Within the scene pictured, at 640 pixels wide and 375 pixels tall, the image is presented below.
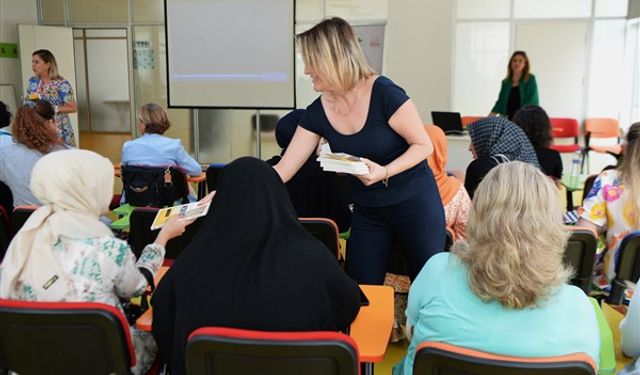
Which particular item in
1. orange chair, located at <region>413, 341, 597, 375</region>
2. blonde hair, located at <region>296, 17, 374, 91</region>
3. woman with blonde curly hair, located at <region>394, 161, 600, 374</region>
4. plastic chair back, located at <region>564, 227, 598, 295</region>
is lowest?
plastic chair back, located at <region>564, 227, 598, 295</region>

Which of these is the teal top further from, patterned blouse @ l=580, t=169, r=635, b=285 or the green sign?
the green sign

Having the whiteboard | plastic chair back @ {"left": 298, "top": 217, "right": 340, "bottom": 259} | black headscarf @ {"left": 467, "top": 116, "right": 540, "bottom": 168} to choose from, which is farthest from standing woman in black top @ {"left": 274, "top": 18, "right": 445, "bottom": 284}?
the whiteboard

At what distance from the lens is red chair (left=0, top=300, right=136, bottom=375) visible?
165 centimetres

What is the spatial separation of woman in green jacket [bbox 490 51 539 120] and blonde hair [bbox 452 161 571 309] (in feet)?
19.2

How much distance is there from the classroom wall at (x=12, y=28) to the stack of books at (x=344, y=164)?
8.67m

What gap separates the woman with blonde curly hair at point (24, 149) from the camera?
12.1 ft

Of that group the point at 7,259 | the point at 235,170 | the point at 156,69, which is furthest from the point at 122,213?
the point at 156,69

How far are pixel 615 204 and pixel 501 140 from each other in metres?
0.94

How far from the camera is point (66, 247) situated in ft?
5.99

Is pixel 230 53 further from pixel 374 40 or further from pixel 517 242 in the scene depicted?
pixel 517 242

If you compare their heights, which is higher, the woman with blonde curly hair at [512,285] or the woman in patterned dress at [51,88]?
the woman in patterned dress at [51,88]

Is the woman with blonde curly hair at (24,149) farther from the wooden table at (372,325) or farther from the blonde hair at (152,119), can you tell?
the wooden table at (372,325)

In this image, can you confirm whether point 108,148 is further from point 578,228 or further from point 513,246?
point 513,246

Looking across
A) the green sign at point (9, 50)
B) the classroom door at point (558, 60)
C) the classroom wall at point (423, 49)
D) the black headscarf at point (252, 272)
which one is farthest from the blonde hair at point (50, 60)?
the classroom door at point (558, 60)
